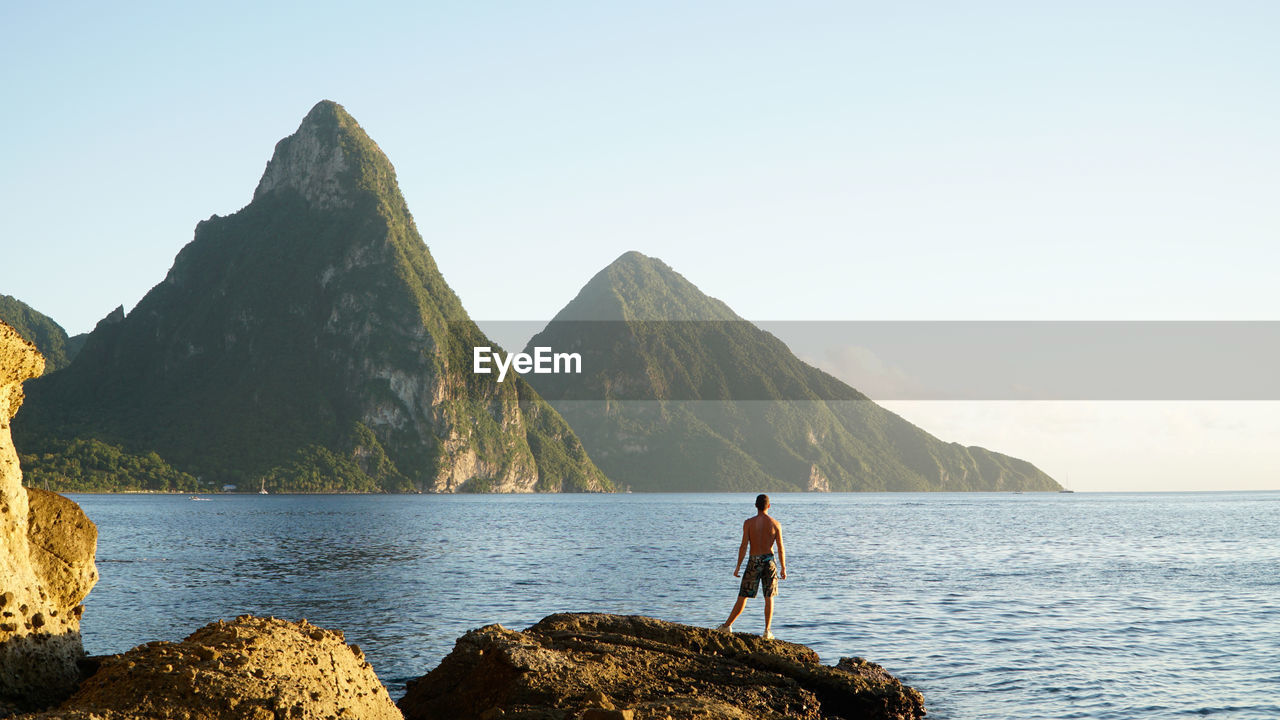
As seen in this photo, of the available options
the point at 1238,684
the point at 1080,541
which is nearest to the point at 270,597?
the point at 1238,684

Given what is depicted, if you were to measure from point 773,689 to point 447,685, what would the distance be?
3.98 m

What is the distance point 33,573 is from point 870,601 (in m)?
20.5

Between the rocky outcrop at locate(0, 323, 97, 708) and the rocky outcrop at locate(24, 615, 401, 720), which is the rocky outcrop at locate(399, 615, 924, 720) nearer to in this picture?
the rocky outcrop at locate(24, 615, 401, 720)

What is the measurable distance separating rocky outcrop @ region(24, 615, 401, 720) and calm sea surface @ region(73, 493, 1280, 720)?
19.4 feet

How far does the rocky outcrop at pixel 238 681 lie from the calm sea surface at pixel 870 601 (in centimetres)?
592

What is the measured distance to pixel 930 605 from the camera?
82.0 ft

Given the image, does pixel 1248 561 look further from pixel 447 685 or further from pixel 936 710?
pixel 447 685

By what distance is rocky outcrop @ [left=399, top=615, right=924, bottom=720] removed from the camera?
1030 cm

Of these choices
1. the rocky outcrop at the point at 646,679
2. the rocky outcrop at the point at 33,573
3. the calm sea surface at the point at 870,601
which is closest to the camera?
the rocky outcrop at the point at 33,573

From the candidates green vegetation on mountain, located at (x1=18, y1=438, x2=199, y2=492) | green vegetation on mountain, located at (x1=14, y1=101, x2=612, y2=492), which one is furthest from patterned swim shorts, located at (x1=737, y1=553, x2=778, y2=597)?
green vegetation on mountain, located at (x1=14, y1=101, x2=612, y2=492)

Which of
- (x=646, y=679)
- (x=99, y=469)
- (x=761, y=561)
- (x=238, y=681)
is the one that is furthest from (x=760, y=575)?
(x=99, y=469)

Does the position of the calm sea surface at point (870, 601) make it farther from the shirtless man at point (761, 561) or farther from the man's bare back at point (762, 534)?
the man's bare back at point (762, 534)

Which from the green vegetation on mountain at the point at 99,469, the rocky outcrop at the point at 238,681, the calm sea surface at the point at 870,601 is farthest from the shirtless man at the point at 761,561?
the green vegetation on mountain at the point at 99,469

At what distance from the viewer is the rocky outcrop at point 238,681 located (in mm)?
7773
